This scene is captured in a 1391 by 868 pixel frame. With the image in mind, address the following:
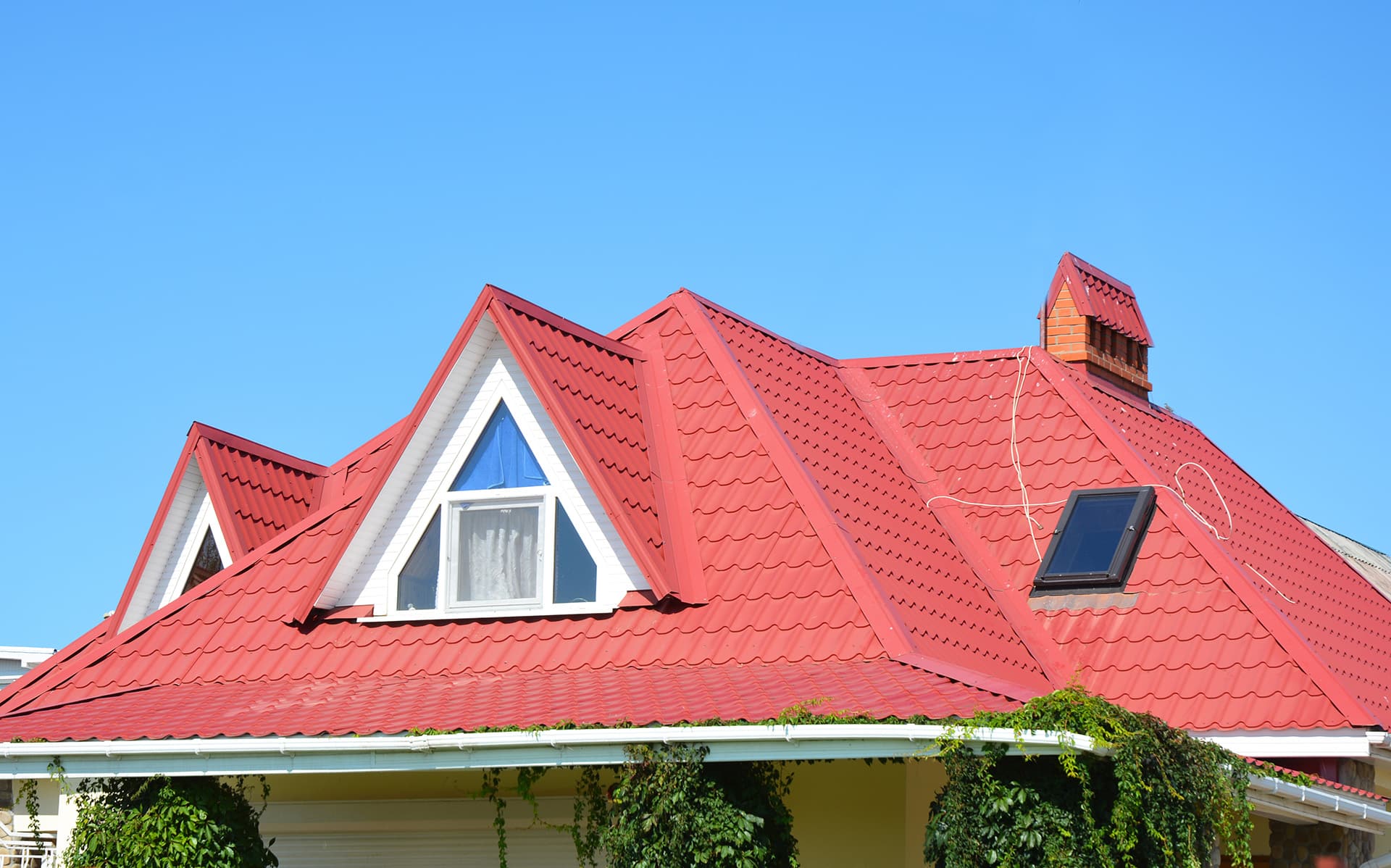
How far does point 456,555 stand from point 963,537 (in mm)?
4369

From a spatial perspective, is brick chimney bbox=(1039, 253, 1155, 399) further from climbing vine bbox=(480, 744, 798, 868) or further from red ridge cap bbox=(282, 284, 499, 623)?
climbing vine bbox=(480, 744, 798, 868)

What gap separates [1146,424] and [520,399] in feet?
22.9

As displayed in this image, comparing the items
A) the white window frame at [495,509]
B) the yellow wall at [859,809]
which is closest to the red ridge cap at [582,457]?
the white window frame at [495,509]

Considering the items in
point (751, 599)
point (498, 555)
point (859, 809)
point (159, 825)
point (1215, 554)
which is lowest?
point (159, 825)

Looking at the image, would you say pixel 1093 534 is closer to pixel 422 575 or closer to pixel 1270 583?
pixel 1270 583

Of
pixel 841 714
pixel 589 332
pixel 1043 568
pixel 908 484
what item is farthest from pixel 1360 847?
pixel 589 332

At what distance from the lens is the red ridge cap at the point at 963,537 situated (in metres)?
12.5

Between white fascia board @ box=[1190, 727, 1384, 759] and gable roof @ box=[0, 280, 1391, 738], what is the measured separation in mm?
86

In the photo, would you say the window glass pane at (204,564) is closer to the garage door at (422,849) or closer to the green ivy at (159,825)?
the garage door at (422,849)

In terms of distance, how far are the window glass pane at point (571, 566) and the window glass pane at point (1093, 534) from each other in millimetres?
3933

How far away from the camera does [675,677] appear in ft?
33.8

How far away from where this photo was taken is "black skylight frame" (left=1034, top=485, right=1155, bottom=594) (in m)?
13.0

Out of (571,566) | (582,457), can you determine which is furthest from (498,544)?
(582,457)

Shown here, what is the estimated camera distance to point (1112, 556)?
1322 centimetres
